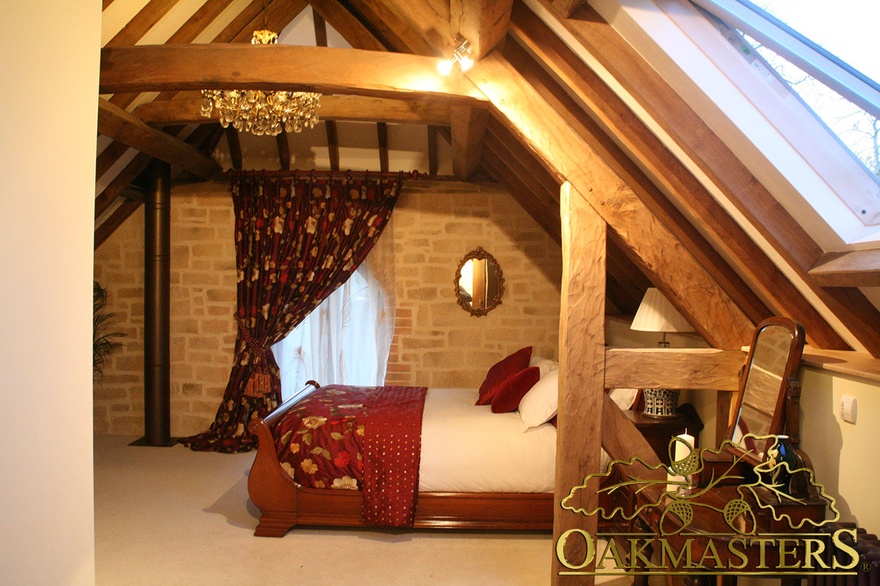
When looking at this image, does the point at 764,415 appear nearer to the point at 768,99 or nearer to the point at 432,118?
the point at 768,99

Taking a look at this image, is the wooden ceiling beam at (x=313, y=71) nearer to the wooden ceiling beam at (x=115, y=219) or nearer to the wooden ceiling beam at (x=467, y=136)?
the wooden ceiling beam at (x=467, y=136)

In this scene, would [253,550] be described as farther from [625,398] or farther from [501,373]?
[625,398]

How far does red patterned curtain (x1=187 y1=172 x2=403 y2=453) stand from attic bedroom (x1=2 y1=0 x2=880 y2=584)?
1.88 ft

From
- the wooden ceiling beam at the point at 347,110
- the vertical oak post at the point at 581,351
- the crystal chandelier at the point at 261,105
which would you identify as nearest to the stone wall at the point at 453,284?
the wooden ceiling beam at the point at 347,110

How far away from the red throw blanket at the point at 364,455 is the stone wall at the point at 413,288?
1947mm

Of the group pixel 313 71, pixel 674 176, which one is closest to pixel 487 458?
pixel 674 176

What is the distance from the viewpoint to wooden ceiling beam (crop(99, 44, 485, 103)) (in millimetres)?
2857

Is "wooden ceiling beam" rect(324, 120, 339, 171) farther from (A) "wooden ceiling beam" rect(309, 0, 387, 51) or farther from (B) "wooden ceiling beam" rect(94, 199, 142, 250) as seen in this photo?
(B) "wooden ceiling beam" rect(94, 199, 142, 250)

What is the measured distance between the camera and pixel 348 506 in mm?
3695

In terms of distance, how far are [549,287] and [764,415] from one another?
3.46 m

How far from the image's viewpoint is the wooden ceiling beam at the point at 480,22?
226 cm

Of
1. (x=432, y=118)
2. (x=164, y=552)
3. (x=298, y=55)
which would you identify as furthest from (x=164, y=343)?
(x=298, y=55)

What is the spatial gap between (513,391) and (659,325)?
1.01 metres

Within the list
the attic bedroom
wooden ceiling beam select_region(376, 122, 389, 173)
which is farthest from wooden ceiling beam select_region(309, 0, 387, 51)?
wooden ceiling beam select_region(376, 122, 389, 173)
